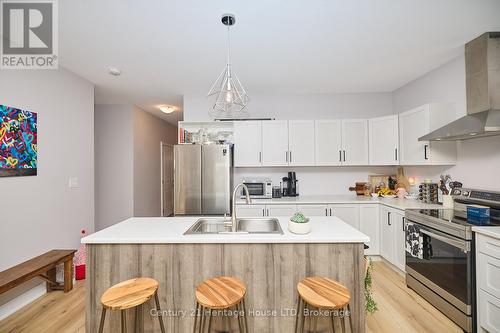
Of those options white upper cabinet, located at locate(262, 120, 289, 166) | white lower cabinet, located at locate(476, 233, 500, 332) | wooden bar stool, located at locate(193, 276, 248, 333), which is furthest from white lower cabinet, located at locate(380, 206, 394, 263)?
wooden bar stool, located at locate(193, 276, 248, 333)

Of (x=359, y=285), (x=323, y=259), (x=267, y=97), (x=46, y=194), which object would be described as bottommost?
(x=359, y=285)

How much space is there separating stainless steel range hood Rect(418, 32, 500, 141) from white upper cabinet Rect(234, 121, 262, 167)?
2.45 metres

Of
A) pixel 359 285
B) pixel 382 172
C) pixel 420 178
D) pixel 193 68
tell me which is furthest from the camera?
pixel 382 172

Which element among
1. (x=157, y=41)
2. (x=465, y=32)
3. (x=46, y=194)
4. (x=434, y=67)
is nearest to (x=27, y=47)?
(x=157, y=41)

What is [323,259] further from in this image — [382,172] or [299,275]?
[382,172]

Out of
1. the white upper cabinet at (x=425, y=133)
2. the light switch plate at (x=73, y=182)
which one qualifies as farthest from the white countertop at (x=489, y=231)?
the light switch plate at (x=73, y=182)

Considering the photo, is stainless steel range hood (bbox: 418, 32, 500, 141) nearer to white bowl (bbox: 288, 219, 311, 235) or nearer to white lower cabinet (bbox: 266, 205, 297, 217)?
white bowl (bbox: 288, 219, 311, 235)

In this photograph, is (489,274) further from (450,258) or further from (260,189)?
(260,189)

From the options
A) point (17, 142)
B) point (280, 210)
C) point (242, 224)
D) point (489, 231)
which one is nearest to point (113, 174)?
point (17, 142)

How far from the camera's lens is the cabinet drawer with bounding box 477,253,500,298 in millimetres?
1803

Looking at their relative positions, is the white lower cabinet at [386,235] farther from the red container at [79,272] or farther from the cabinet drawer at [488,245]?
the red container at [79,272]

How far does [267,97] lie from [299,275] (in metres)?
3.24

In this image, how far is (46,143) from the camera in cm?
286

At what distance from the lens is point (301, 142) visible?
12.8ft
